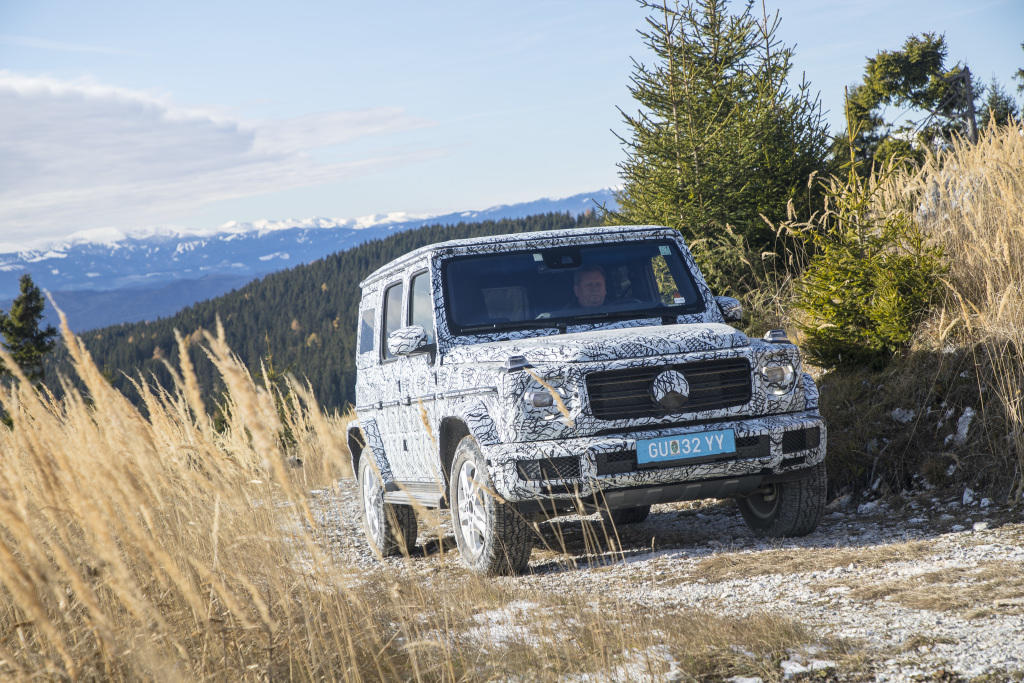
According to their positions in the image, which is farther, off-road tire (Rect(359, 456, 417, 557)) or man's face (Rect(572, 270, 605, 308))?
off-road tire (Rect(359, 456, 417, 557))

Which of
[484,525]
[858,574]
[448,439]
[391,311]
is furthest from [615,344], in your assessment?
[391,311]

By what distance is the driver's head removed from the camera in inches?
241

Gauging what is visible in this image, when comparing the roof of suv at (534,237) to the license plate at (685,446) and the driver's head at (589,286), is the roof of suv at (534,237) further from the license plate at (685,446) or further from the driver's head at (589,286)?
the license plate at (685,446)

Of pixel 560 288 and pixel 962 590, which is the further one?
pixel 560 288

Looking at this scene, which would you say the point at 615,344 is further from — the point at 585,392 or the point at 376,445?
the point at 376,445

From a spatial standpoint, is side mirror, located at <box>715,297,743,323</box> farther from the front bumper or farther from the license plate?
the license plate

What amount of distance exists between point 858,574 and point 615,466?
134cm

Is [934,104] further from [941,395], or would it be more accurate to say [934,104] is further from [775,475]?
[775,475]

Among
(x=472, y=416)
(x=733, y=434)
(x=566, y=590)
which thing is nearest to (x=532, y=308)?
(x=472, y=416)

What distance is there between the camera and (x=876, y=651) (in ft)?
10.4

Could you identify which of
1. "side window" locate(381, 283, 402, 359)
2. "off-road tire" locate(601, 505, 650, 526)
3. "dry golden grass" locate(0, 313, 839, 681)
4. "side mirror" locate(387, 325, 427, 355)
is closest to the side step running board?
"side mirror" locate(387, 325, 427, 355)

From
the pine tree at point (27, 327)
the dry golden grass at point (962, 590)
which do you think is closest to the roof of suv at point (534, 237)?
the dry golden grass at point (962, 590)

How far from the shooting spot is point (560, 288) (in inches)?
241

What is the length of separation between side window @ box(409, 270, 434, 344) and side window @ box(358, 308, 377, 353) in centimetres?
104
